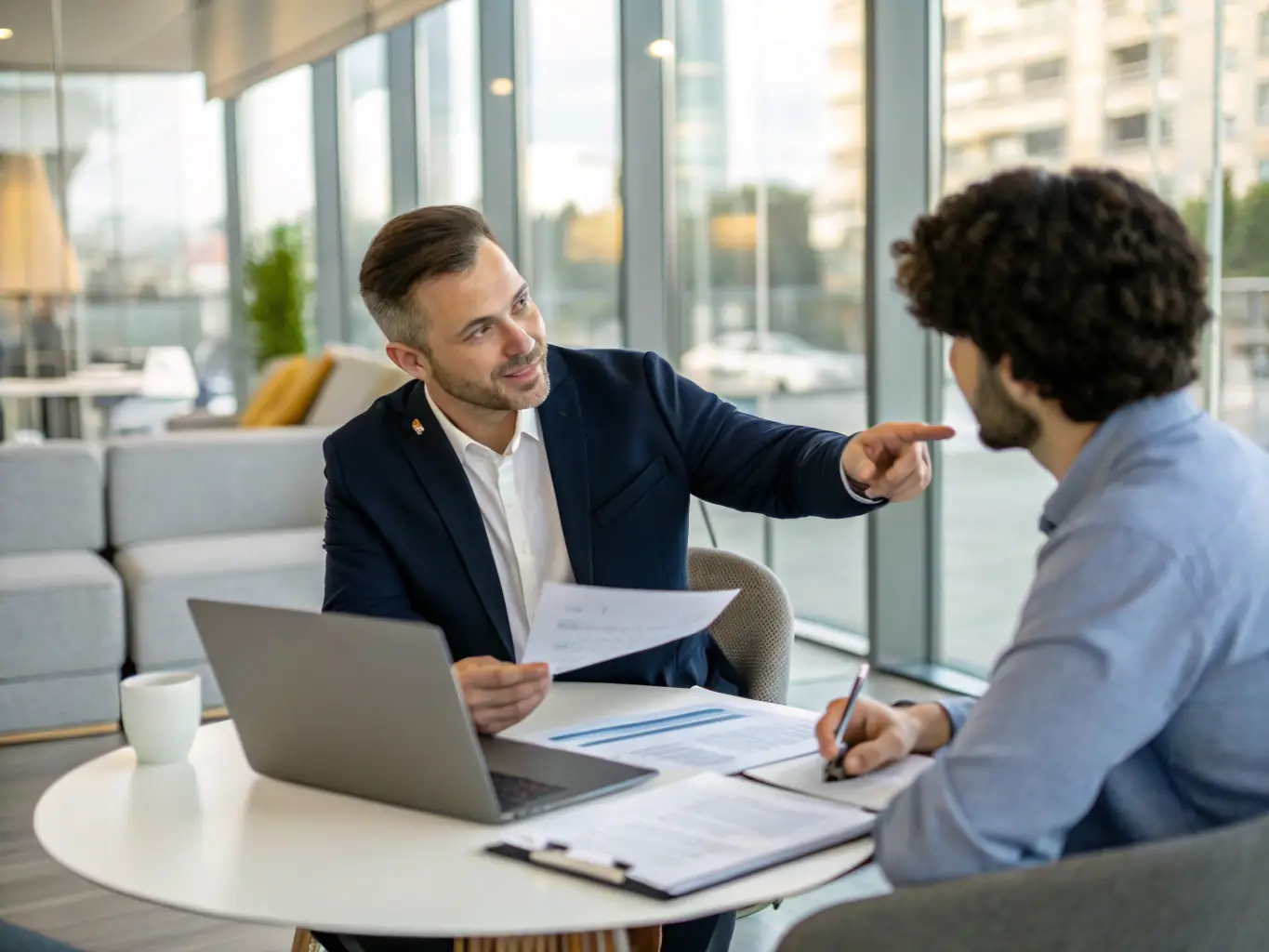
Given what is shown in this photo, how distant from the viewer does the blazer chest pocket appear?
6.99ft

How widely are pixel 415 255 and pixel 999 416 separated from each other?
3.30 ft

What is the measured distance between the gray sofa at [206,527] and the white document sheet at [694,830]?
320 cm

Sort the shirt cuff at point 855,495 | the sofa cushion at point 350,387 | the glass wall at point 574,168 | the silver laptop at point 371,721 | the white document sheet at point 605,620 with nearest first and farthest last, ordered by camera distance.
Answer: the silver laptop at point 371,721 → the white document sheet at point 605,620 → the shirt cuff at point 855,495 → the sofa cushion at point 350,387 → the glass wall at point 574,168

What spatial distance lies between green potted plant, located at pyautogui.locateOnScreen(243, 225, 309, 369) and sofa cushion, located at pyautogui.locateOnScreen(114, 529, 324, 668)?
16.6ft

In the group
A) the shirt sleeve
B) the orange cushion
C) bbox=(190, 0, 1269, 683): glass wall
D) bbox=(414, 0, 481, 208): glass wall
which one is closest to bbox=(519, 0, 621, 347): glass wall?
bbox=(190, 0, 1269, 683): glass wall

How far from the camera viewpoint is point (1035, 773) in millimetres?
1134

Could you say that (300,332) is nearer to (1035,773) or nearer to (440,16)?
(440,16)

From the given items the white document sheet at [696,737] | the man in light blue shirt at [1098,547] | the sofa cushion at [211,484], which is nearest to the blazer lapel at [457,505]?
the white document sheet at [696,737]

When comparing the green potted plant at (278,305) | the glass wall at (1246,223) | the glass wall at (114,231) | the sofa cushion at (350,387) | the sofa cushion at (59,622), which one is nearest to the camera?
the glass wall at (1246,223)

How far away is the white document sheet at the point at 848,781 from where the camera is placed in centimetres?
142

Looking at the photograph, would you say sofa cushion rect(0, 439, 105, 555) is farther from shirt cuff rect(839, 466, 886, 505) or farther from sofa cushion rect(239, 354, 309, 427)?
shirt cuff rect(839, 466, 886, 505)

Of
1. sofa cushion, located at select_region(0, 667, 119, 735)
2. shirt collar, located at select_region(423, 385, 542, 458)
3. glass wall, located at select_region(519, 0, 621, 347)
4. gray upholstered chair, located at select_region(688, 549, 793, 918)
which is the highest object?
glass wall, located at select_region(519, 0, 621, 347)

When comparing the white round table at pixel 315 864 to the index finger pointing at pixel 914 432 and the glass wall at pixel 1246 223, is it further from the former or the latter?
the glass wall at pixel 1246 223

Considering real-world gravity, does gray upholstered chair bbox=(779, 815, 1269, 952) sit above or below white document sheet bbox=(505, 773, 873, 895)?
above
